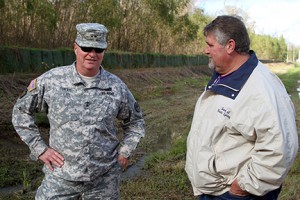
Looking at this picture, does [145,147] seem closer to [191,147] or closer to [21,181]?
[21,181]

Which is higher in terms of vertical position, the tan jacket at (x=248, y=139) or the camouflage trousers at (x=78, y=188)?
the tan jacket at (x=248, y=139)

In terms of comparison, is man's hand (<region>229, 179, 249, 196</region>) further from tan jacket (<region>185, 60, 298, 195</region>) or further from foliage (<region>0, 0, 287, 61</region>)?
foliage (<region>0, 0, 287, 61</region>)

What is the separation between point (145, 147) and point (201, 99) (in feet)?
16.6

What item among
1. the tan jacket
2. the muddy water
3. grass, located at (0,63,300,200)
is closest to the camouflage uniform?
the tan jacket

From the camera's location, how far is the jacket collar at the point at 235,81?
1.91m

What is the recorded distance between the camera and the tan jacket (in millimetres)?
1784

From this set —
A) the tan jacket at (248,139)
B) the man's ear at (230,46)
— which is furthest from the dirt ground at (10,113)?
the man's ear at (230,46)

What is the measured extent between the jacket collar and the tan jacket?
2cm

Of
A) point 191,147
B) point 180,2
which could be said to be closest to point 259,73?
point 191,147

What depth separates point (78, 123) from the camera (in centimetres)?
235

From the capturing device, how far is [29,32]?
12430 millimetres

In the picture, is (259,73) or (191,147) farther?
(191,147)

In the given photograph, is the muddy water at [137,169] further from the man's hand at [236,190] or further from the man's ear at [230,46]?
the man's ear at [230,46]

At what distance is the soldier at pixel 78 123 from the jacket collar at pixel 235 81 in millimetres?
768
